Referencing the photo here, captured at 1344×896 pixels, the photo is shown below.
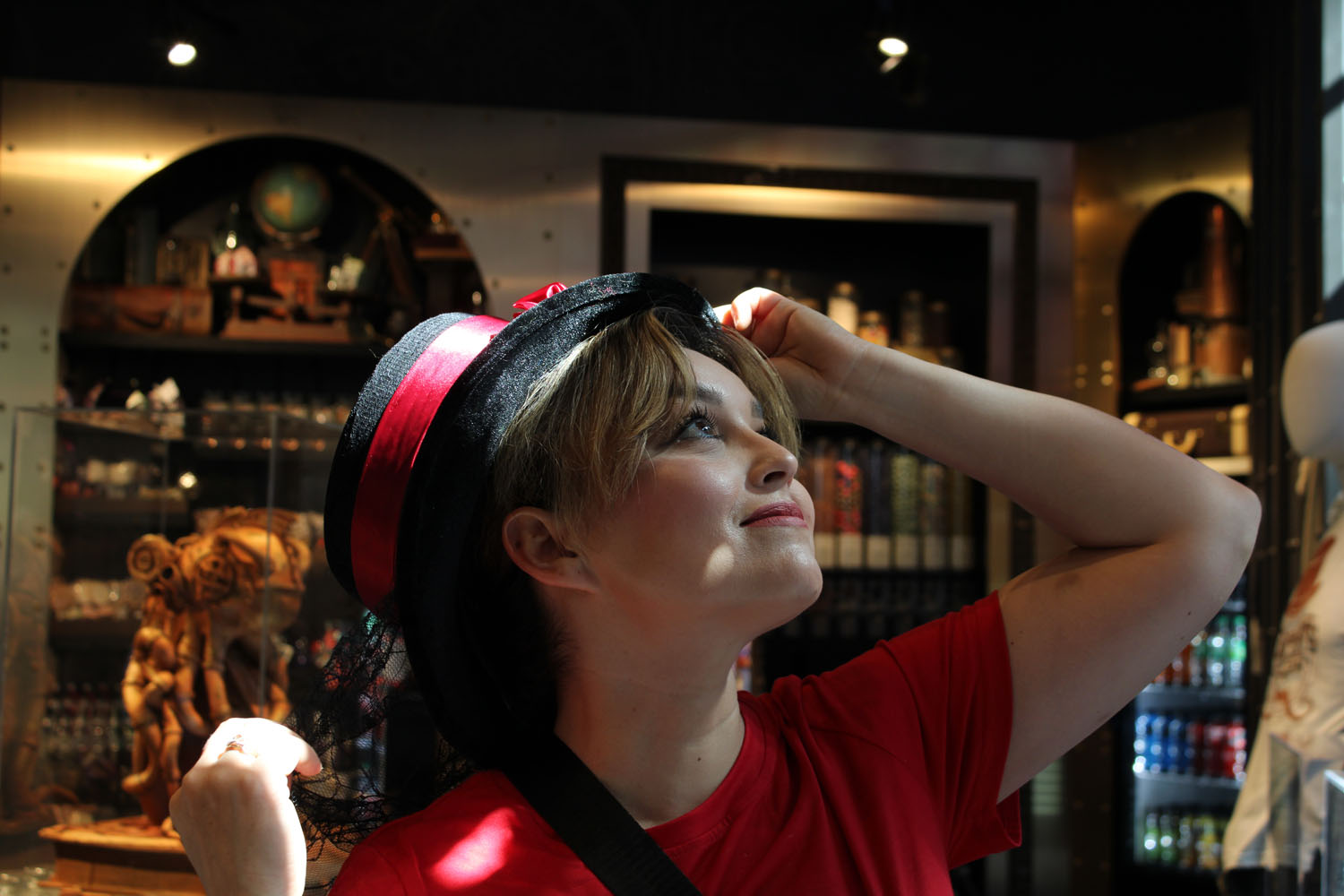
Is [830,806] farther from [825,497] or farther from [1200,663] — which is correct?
[1200,663]

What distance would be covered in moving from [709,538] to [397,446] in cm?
28

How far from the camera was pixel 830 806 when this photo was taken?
106cm

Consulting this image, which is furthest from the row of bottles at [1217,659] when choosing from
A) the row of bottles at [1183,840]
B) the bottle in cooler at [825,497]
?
the bottle in cooler at [825,497]

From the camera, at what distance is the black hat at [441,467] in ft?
3.34

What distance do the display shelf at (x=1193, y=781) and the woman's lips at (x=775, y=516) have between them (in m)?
3.47

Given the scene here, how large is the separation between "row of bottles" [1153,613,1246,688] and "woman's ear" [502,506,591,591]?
3.41m

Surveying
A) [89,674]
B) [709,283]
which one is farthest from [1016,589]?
[709,283]

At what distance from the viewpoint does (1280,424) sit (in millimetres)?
3391

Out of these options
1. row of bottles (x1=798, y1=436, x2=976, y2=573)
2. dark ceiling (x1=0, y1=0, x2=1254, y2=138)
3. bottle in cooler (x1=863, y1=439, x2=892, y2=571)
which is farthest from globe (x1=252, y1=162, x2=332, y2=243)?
bottle in cooler (x1=863, y1=439, x2=892, y2=571)

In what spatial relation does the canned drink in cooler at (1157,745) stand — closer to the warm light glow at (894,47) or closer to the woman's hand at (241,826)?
the warm light glow at (894,47)

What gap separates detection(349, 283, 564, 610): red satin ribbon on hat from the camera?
1028mm

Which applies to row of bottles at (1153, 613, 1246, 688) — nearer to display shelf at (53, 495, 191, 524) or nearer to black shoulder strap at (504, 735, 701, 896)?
display shelf at (53, 495, 191, 524)

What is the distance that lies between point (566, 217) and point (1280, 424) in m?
2.26

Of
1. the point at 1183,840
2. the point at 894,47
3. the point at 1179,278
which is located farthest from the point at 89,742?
the point at 1179,278
